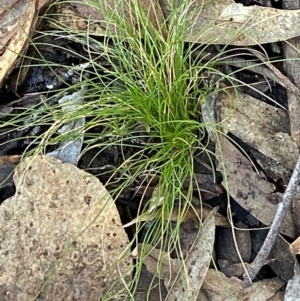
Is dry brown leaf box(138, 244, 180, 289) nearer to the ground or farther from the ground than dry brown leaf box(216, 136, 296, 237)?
nearer to the ground

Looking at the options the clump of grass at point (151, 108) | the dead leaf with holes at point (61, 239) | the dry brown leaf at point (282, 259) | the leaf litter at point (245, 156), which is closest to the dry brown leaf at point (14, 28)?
the leaf litter at point (245, 156)

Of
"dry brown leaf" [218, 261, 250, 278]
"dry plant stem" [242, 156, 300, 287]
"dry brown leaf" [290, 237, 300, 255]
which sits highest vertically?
"dry plant stem" [242, 156, 300, 287]

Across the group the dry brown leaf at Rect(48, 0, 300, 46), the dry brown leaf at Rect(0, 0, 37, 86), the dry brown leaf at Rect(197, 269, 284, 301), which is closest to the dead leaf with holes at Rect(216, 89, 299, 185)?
the dry brown leaf at Rect(48, 0, 300, 46)

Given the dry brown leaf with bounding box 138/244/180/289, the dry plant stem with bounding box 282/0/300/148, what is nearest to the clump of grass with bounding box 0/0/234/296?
the dry brown leaf with bounding box 138/244/180/289

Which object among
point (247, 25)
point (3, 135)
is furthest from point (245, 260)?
point (3, 135)

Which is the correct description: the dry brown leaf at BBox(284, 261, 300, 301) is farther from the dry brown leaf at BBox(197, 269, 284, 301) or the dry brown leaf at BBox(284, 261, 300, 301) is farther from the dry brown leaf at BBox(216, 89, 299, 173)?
the dry brown leaf at BBox(216, 89, 299, 173)

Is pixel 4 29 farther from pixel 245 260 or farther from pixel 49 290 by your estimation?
pixel 245 260

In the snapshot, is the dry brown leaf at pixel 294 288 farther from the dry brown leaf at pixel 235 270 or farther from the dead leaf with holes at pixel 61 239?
the dead leaf with holes at pixel 61 239

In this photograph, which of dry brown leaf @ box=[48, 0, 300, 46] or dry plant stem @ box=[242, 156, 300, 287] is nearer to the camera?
dry plant stem @ box=[242, 156, 300, 287]
